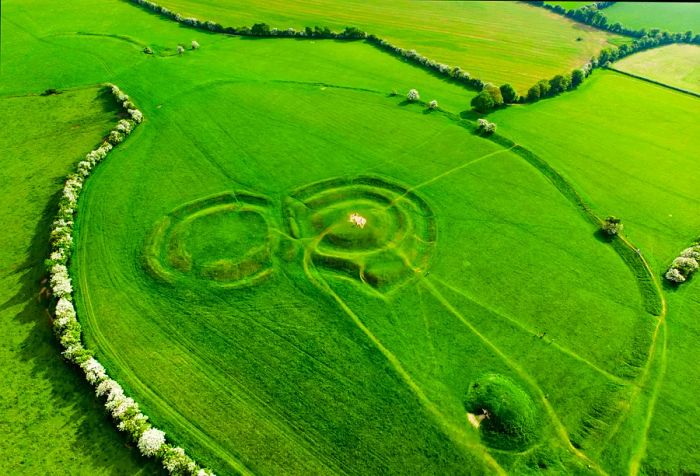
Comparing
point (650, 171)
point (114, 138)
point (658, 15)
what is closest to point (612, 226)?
point (650, 171)

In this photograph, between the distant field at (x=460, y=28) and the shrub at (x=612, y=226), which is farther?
the distant field at (x=460, y=28)

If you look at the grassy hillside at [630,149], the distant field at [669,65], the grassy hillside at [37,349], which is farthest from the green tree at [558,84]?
the grassy hillside at [37,349]

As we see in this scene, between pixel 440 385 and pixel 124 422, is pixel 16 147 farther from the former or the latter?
pixel 440 385

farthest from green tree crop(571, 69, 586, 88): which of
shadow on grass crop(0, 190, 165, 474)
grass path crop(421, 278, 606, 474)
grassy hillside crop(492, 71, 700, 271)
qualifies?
shadow on grass crop(0, 190, 165, 474)

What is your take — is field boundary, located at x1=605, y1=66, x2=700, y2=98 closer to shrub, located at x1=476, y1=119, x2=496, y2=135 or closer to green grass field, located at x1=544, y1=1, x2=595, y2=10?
shrub, located at x1=476, y1=119, x2=496, y2=135

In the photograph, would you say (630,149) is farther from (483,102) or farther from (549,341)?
(549,341)

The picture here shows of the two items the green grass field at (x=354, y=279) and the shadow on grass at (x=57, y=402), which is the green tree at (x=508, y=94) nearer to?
the green grass field at (x=354, y=279)
